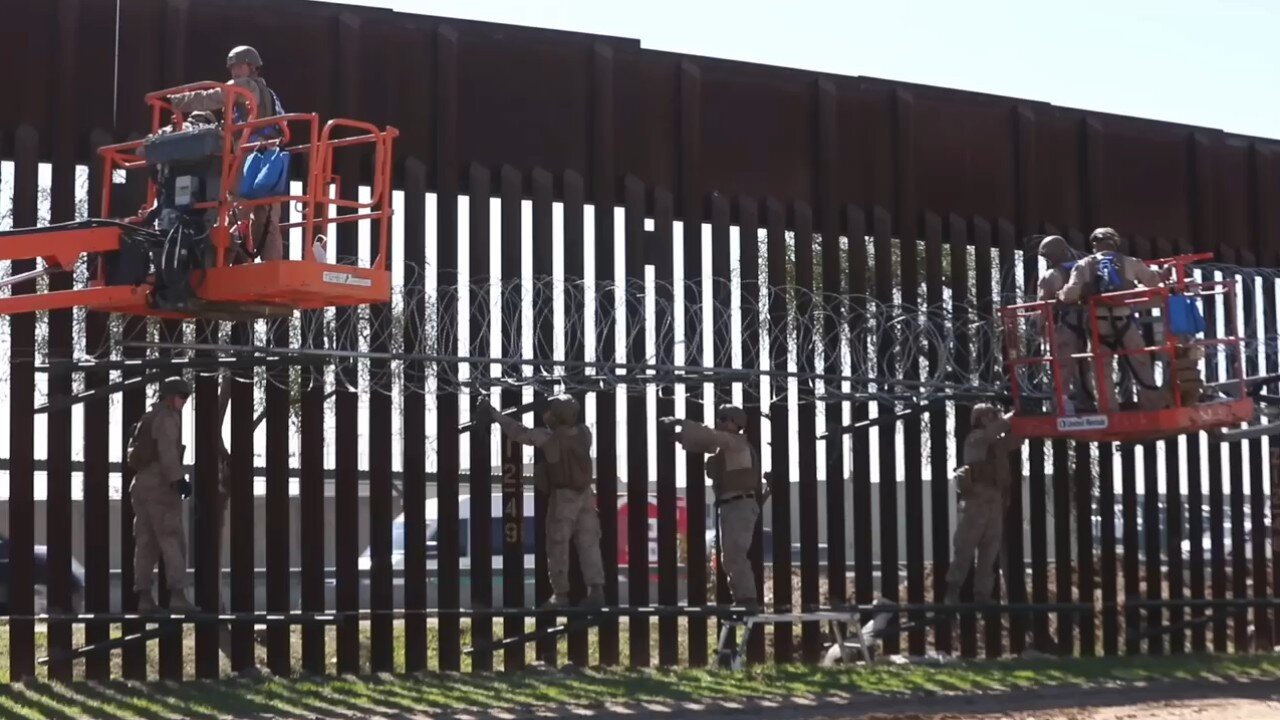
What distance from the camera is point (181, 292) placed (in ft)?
33.6

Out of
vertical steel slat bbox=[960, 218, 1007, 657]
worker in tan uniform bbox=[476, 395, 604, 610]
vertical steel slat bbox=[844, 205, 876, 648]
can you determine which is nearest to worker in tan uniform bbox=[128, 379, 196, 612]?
worker in tan uniform bbox=[476, 395, 604, 610]

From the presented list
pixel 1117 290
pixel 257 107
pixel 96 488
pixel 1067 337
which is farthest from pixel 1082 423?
pixel 96 488

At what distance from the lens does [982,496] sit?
55.5ft

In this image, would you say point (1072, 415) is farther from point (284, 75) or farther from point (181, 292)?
→ point (181, 292)

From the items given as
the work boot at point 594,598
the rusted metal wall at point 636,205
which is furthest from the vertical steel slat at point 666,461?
the work boot at point 594,598

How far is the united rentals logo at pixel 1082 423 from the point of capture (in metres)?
15.2

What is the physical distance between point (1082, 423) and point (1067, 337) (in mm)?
734

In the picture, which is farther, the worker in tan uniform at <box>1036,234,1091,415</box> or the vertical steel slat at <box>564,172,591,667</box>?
the worker in tan uniform at <box>1036,234,1091,415</box>

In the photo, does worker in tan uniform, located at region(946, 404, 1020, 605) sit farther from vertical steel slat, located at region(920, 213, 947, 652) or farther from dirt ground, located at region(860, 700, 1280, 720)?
dirt ground, located at region(860, 700, 1280, 720)

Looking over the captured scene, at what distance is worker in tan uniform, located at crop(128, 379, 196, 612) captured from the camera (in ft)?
43.7

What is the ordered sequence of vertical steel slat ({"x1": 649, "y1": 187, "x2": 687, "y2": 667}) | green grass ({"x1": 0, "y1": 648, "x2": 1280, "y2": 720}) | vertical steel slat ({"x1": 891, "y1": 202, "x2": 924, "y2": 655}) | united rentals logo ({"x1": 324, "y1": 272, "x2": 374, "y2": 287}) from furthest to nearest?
vertical steel slat ({"x1": 891, "y1": 202, "x2": 924, "y2": 655}), vertical steel slat ({"x1": 649, "y1": 187, "x2": 687, "y2": 667}), green grass ({"x1": 0, "y1": 648, "x2": 1280, "y2": 720}), united rentals logo ({"x1": 324, "y1": 272, "x2": 374, "y2": 287})

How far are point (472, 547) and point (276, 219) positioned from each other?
15.6ft

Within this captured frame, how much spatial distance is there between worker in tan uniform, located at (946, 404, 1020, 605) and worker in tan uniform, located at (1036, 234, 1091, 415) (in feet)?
3.39

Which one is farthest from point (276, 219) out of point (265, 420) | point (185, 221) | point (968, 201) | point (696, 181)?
point (968, 201)
